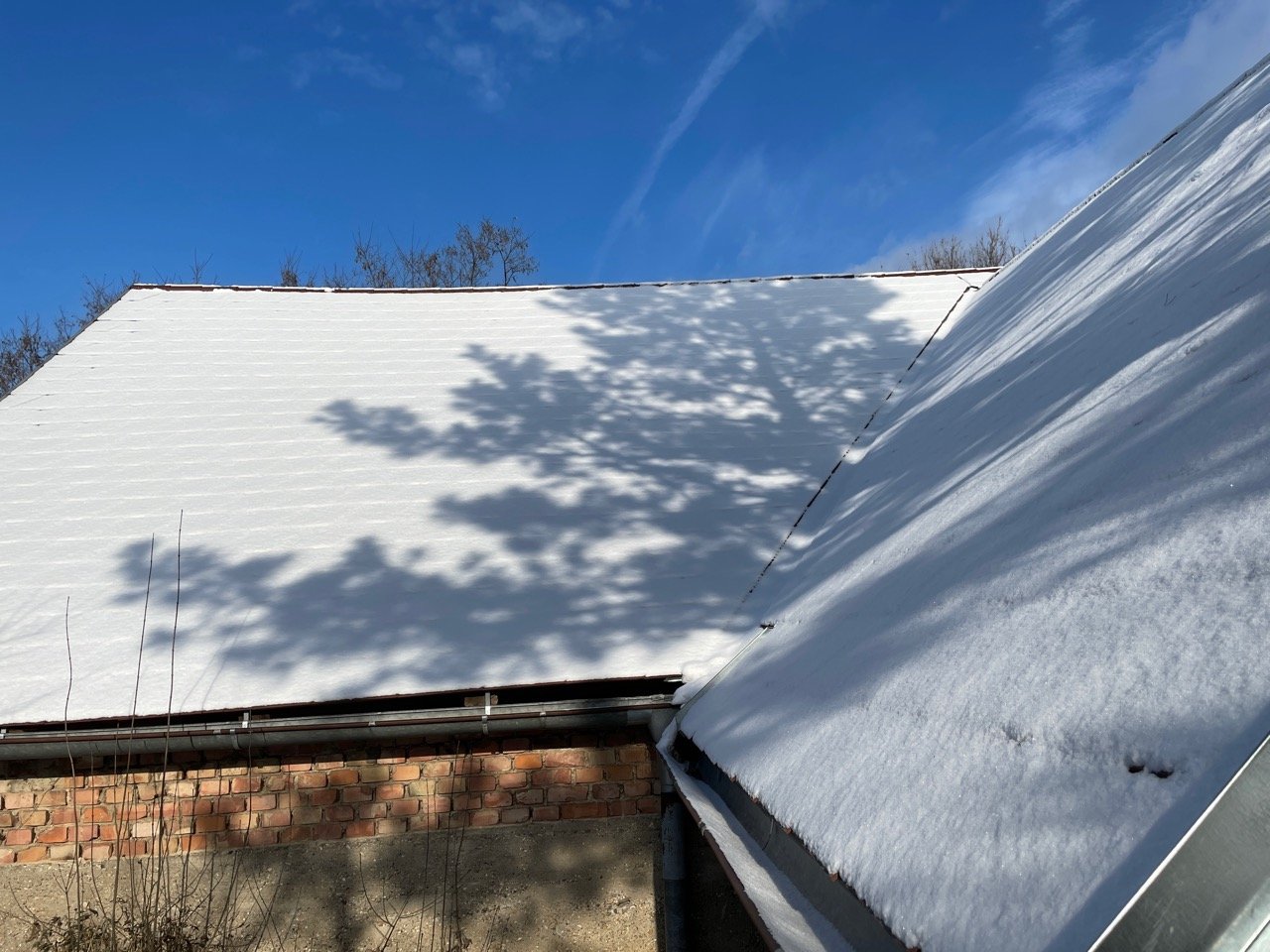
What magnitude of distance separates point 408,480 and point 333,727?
6.79 feet

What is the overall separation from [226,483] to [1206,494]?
18.2 feet

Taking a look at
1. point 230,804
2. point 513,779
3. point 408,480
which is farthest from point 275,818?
point 408,480

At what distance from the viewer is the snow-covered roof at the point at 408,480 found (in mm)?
4441

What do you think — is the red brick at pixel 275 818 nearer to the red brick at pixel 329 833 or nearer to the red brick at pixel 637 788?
the red brick at pixel 329 833

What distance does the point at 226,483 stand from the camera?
19.4ft

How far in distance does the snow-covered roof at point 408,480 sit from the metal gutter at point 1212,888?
3.33 metres

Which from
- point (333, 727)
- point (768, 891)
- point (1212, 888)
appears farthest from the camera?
point (333, 727)

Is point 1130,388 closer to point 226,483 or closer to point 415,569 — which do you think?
point 415,569

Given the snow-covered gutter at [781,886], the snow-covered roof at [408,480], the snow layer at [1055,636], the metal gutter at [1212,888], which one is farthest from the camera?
the snow-covered roof at [408,480]

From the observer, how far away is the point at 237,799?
453 centimetres

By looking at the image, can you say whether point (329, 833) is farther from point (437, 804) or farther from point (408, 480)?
point (408, 480)

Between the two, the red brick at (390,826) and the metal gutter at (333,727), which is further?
the red brick at (390,826)

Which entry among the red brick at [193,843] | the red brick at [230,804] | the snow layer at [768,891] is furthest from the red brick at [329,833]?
the snow layer at [768,891]

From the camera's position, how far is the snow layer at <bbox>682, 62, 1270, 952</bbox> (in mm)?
1146
